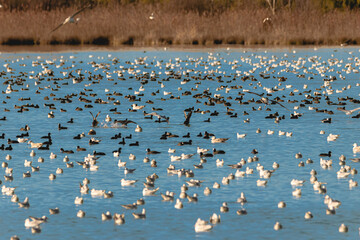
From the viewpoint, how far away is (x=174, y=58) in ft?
190

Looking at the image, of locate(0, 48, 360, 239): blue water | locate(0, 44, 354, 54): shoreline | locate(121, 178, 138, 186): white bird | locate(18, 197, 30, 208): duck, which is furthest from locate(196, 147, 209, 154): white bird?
locate(0, 44, 354, 54): shoreline

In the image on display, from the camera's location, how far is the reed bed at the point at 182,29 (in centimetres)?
7000

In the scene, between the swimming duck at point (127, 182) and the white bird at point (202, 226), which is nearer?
the white bird at point (202, 226)

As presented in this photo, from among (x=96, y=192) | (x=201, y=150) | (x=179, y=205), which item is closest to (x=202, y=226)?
(x=179, y=205)

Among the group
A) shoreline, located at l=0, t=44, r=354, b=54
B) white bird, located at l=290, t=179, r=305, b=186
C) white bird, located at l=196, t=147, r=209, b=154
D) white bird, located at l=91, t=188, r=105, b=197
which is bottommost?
shoreline, located at l=0, t=44, r=354, b=54

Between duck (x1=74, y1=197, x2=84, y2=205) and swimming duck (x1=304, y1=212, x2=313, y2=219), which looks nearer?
swimming duck (x1=304, y1=212, x2=313, y2=219)

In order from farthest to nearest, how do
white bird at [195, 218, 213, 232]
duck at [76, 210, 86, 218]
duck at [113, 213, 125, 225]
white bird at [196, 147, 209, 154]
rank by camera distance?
white bird at [196, 147, 209, 154], duck at [76, 210, 86, 218], duck at [113, 213, 125, 225], white bird at [195, 218, 213, 232]

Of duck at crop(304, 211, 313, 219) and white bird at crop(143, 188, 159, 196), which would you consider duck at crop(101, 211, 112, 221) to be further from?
duck at crop(304, 211, 313, 219)

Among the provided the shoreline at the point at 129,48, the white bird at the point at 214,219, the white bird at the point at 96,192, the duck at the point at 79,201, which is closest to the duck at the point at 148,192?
the white bird at the point at 96,192

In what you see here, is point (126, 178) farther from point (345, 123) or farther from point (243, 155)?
point (345, 123)

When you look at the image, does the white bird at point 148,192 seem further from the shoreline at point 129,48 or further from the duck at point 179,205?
the shoreline at point 129,48

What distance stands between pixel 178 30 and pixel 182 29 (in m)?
0.44

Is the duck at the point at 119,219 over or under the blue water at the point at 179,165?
over

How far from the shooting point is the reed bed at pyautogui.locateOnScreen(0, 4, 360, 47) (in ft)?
230
